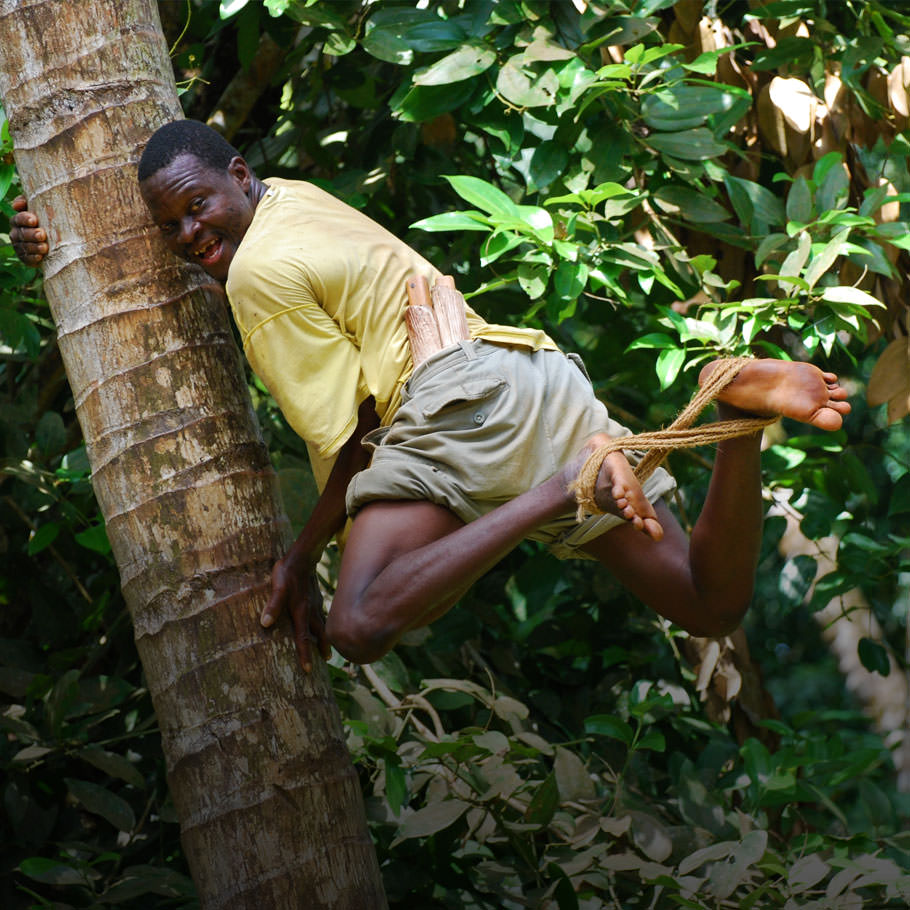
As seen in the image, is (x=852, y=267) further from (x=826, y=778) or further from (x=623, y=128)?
(x=826, y=778)

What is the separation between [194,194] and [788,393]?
1.22 meters

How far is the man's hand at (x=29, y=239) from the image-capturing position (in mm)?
2533

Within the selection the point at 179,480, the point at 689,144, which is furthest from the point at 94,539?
the point at 689,144

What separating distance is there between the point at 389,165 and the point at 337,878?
213 cm

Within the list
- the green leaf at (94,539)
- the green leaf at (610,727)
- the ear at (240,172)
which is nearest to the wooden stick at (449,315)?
the ear at (240,172)

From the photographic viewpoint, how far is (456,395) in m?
2.42

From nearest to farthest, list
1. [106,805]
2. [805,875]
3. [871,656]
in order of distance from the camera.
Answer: [805,875]
[106,805]
[871,656]

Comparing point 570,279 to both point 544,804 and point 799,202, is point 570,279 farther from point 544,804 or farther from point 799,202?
point 544,804

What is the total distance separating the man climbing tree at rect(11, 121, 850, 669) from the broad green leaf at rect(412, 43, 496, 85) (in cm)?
53

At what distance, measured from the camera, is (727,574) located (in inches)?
93.8

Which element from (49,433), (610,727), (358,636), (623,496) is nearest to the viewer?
(623,496)

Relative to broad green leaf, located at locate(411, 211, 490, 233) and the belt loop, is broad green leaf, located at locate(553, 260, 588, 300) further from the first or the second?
the belt loop

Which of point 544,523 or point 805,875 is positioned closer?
point 544,523

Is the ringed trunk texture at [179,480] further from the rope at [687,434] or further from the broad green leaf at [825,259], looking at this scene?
the broad green leaf at [825,259]
